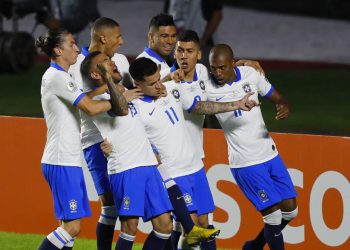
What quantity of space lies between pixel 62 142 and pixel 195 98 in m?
1.05

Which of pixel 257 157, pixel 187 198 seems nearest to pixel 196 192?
pixel 187 198

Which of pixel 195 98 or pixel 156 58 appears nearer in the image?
pixel 195 98

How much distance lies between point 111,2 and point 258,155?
19356mm

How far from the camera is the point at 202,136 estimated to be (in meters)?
9.28

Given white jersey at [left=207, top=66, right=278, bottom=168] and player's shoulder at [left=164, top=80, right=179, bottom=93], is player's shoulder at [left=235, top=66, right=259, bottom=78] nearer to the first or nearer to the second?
white jersey at [left=207, top=66, right=278, bottom=168]

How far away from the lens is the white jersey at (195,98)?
8852 mm

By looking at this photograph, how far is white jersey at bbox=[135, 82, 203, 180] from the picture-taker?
8.62 metres

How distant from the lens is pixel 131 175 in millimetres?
8391

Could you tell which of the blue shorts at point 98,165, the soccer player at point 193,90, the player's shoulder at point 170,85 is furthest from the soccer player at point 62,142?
the soccer player at point 193,90

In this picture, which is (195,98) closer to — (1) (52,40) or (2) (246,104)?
(2) (246,104)

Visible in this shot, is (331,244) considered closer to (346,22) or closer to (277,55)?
(277,55)

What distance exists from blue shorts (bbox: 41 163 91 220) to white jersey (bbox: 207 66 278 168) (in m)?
1.28

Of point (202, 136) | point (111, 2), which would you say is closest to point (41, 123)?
point (202, 136)

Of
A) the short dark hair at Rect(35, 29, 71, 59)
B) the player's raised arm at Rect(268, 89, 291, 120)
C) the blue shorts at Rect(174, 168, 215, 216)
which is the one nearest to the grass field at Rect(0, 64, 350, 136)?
the player's raised arm at Rect(268, 89, 291, 120)
